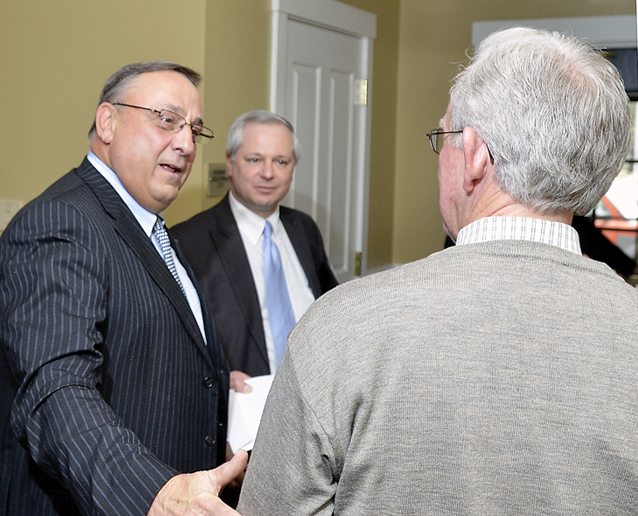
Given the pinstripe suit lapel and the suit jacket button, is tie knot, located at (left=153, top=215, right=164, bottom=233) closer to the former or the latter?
the pinstripe suit lapel

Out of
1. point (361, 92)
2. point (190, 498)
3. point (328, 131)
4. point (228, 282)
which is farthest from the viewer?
point (361, 92)

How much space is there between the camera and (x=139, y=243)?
53.8 inches

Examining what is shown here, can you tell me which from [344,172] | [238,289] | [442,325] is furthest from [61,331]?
[344,172]

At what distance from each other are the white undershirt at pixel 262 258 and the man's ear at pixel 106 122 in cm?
95

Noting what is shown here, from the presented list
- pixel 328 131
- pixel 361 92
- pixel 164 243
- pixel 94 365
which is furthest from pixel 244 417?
pixel 361 92

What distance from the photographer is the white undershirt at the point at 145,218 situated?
4.80ft

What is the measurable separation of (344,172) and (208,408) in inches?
99.7

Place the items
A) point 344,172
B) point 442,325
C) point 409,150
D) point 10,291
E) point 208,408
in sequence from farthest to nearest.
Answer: point 409,150 < point 344,172 < point 208,408 < point 10,291 < point 442,325

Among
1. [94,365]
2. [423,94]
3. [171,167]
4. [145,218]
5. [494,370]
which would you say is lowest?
[94,365]

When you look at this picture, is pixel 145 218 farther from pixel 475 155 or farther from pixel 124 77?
pixel 475 155

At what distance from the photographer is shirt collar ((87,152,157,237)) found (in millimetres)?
1459

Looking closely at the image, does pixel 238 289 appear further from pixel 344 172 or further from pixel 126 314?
pixel 344 172

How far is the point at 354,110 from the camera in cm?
390

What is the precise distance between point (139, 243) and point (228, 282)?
930mm
